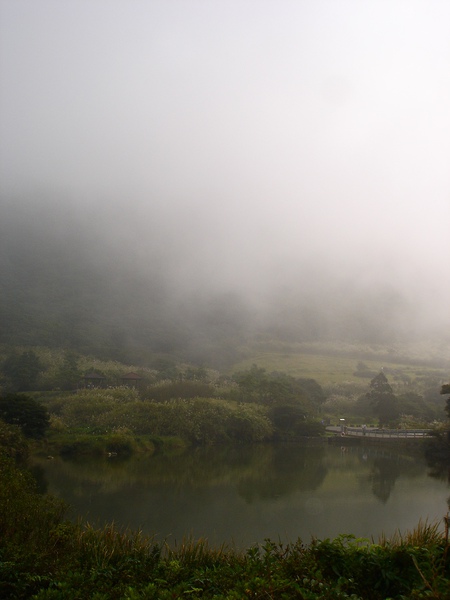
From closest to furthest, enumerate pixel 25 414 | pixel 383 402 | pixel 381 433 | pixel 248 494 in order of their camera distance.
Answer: pixel 248 494 → pixel 25 414 → pixel 381 433 → pixel 383 402

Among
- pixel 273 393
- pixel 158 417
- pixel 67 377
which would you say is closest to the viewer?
pixel 158 417

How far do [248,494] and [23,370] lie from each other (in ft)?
136

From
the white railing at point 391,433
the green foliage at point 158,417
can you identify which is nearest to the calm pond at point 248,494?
the green foliage at point 158,417

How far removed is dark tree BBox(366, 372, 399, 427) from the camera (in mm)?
63344

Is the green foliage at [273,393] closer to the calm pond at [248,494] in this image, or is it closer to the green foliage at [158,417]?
the green foliage at [158,417]

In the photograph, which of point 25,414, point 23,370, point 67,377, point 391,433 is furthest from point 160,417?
point 391,433

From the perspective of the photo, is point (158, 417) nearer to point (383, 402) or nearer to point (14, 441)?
point (14, 441)

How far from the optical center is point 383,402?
6425 centimetres

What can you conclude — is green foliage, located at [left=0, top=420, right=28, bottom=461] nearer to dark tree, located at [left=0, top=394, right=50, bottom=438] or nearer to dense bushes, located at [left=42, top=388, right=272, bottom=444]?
dark tree, located at [left=0, top=394, right=50, bottom=438]

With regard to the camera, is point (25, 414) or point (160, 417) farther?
point (160, 417)

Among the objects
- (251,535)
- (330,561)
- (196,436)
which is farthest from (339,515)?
(196,436)

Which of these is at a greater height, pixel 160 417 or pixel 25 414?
pixel 25 414

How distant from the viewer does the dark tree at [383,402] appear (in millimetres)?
63344

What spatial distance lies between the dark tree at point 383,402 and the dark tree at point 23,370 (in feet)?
146
